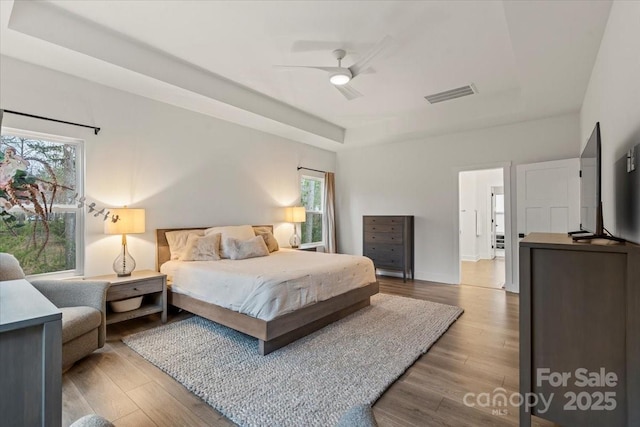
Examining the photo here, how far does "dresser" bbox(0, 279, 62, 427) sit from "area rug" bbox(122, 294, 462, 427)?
1.06 meters

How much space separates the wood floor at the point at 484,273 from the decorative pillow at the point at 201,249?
423 cm

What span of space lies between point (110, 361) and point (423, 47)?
4.09 meters

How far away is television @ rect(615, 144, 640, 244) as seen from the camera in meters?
1.57

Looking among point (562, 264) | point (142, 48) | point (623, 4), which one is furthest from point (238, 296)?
point (623, 4)

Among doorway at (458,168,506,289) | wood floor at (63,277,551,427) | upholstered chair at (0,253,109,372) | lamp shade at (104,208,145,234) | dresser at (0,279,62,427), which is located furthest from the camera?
doorway at (458,168,506,289)

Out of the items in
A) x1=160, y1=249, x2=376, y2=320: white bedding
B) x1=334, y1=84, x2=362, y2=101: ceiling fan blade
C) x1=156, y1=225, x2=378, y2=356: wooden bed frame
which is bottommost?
x1=156, y1=225, x2=378, y2=356: wooden bed frame

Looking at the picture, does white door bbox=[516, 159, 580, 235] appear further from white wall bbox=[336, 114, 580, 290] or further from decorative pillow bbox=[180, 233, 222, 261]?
decorative pillow bbox=[180, 233, 222, 261]

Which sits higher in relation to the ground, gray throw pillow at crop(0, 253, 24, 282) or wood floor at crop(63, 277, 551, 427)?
gray throw pillow at crop(0, 253, 24, 282)

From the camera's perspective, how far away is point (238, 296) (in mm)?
2756

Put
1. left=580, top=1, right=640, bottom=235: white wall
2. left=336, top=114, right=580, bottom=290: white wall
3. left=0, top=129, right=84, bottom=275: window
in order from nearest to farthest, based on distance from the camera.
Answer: left=580, top=1, right=640, bottom=235: white wall → left=0, top=129, right=84, bottom=275: window → left=336, top=114, right=580, bottom=290: white wall

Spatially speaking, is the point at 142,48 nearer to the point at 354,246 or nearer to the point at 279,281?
the point at 279,281

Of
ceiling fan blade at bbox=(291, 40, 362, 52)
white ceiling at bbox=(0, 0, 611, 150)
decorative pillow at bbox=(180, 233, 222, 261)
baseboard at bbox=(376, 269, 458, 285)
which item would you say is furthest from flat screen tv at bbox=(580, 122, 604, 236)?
decorative pillow at bbox=(180, 233, 222, 261)

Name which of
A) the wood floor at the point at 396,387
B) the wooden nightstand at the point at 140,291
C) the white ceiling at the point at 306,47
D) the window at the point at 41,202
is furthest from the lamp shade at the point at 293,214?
the window at the point at 41,202

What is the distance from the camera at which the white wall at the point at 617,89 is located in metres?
1.69
